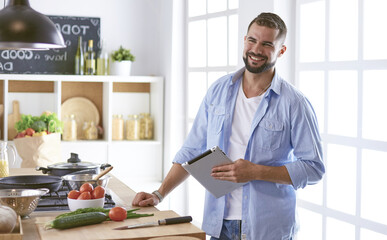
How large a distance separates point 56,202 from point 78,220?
1.89ft

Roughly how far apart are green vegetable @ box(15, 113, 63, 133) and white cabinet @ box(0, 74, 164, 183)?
0.46m

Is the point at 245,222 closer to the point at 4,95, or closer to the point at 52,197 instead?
the point at 52,197

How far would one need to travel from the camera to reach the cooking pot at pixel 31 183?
8.70ft

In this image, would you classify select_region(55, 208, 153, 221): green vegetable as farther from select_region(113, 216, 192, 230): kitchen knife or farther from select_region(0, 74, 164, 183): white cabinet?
select_region(0, 74, 164, 183): white cabinet

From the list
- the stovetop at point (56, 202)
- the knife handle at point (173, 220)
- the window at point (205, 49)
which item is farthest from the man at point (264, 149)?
the window at point (205, 49)

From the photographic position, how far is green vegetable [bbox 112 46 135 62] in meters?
5.46

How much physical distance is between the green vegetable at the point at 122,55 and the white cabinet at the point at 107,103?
0.20m

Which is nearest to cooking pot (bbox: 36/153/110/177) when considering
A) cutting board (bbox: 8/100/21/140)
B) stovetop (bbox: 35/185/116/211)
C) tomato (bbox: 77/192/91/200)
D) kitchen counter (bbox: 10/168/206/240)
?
stovetop (bbox: 35/185/116/211)

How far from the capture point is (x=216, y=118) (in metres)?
2.69

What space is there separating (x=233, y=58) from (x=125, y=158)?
1649mm

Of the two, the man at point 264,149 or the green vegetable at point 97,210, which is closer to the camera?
the green vegetable at point 97,210

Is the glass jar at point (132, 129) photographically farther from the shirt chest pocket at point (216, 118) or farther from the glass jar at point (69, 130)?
the shirt chest pocket at point (216, 118)

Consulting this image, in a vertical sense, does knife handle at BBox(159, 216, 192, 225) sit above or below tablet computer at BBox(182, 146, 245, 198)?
below

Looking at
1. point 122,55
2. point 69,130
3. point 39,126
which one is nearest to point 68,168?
point 39,126
